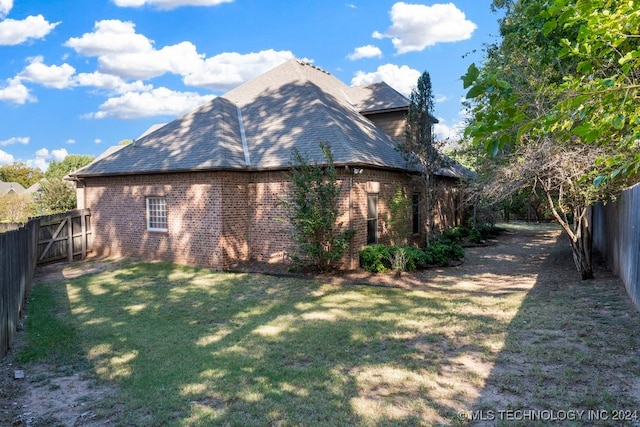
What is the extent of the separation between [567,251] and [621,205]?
7534 mm

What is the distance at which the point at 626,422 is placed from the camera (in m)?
4.04

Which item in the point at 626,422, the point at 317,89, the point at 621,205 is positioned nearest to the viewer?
the point at 626,422

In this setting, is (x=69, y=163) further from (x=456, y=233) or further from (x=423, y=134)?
(x=423, y=134)

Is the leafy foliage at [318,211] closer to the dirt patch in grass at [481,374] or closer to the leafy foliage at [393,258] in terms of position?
the leafy foliage at [393,258]

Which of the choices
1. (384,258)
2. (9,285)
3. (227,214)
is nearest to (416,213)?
(384,258)

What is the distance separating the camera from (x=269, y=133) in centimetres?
1574

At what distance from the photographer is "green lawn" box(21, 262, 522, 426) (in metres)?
4.52

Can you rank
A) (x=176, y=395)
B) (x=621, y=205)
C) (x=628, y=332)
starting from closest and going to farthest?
(x=176, y=395)
(x=628, y=332)
(x=621, y=205)

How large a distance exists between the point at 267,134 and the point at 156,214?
16.2 ft

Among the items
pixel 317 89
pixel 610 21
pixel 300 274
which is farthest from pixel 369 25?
pixel 610 21

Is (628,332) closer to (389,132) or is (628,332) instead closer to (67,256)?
(389,132)

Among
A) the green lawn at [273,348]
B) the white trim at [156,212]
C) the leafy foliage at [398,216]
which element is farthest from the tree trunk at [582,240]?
the white trim at [156,212]

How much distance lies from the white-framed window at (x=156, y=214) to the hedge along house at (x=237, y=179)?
1.4 inches

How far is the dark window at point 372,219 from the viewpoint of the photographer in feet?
48.0
